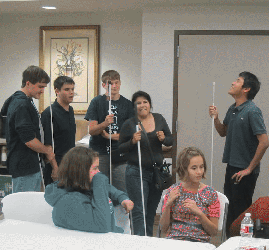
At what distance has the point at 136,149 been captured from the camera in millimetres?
3439

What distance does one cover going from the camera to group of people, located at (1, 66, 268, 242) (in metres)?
2.58

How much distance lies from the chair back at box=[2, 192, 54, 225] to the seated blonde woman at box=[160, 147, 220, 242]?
2.17ft

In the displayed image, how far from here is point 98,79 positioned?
5.84 meters

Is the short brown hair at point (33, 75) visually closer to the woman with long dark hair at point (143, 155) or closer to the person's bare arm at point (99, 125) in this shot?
the person's bare arm at point (99, 125)

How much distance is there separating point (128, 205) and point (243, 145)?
125 centimetres

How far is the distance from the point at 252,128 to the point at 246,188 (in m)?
0.46

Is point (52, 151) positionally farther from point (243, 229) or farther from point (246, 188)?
point (243, 229)

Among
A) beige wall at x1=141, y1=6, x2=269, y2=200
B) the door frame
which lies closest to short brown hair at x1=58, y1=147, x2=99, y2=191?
the door frame

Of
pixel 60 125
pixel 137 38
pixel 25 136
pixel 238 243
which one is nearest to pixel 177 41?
pixel 137 38

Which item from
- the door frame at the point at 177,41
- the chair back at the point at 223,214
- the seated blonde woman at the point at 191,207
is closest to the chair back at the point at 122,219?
the seated blonde woman at the point at 191,207

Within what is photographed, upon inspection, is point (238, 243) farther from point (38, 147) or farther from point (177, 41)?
point (177, 41)

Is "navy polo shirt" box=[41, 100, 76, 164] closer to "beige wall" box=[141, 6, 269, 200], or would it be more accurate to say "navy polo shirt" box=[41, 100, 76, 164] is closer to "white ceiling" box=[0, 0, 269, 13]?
"beige wall" box=[141, 6, 269, 200]

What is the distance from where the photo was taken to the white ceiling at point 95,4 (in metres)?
4.61

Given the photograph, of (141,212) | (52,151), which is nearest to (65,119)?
(52,151)
